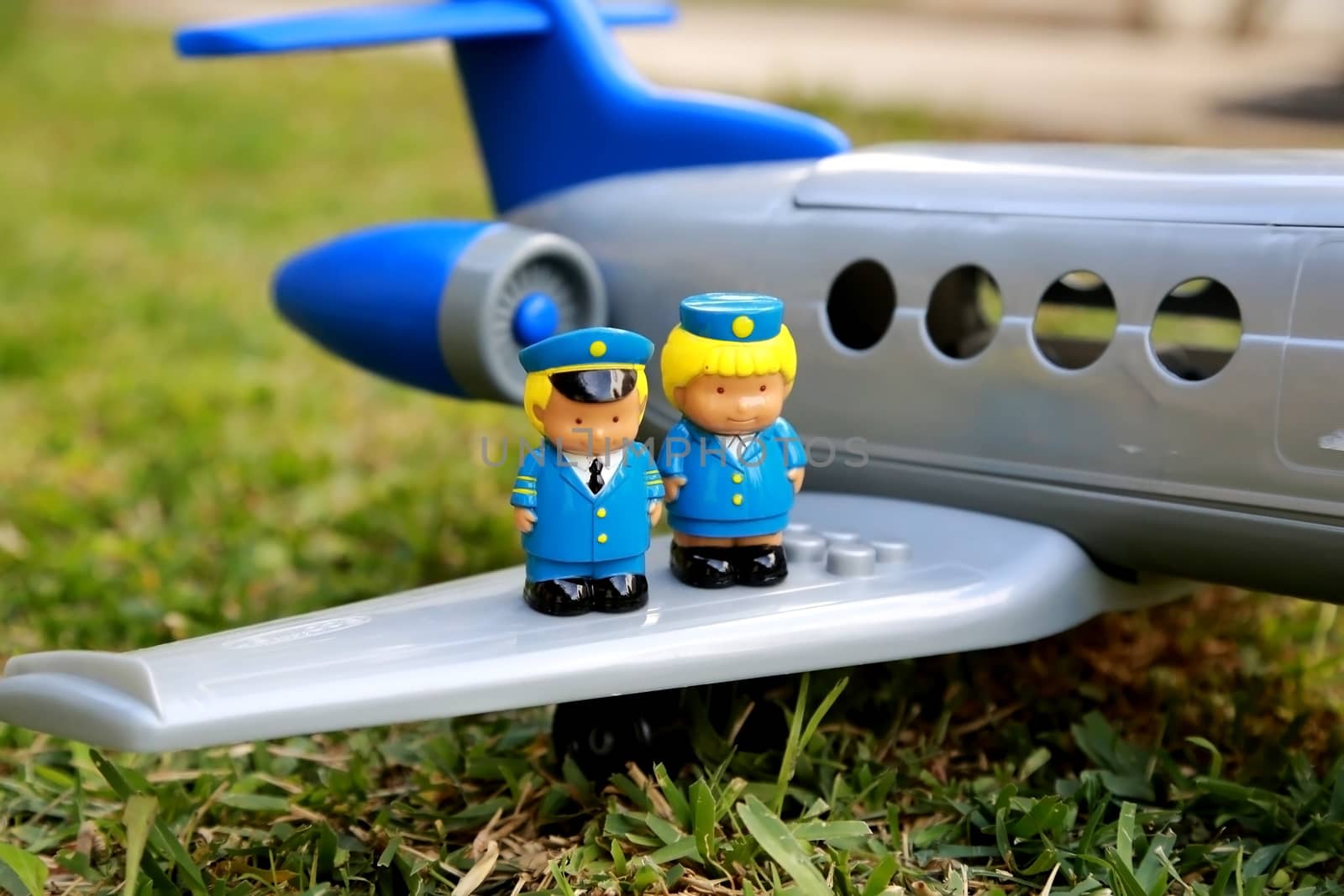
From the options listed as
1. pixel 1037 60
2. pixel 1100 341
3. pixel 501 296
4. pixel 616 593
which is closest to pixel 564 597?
pixel 616 593

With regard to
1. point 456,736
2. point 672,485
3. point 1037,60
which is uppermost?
point 1037,60

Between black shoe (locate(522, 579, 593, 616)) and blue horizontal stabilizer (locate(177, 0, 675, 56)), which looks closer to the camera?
black shoe (locate(522, 579, 593, 616))

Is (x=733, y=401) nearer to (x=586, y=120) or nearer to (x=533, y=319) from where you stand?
(x=533, y=319)

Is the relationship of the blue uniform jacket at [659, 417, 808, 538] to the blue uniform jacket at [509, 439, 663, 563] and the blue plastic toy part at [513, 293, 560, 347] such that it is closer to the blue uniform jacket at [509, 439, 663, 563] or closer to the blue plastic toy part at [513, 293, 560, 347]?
the blue uniform jacket at [509, 439, 663, 563]

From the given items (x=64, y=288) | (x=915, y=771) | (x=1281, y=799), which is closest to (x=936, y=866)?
(x=915, y=771)

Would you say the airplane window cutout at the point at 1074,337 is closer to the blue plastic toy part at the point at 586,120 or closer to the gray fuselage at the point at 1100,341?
the gray fuselage at the point at 1100,341

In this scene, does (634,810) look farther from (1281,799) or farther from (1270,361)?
(1270,361)

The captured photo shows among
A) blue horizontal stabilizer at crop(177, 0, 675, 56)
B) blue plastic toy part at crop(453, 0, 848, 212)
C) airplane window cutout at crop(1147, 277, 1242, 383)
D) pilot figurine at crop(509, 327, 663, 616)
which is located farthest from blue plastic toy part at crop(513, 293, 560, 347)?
airplane window cutout at crop(1147, 277, 1242, 383)
